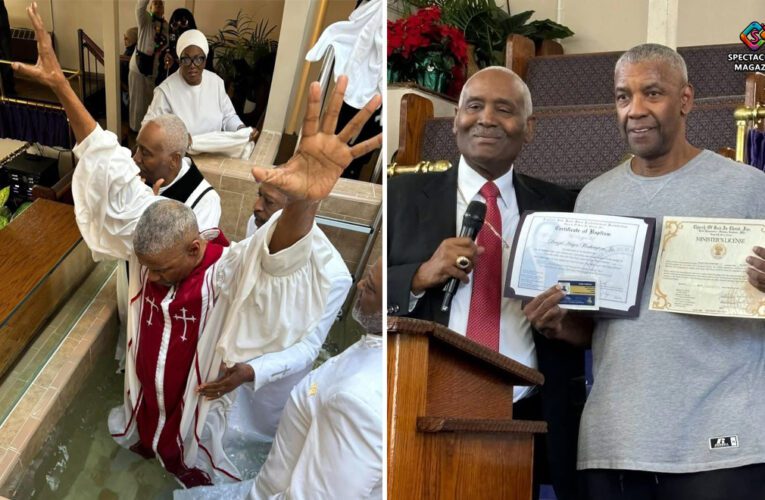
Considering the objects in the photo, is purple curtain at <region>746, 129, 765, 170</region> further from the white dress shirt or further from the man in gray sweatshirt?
the white dress shirt

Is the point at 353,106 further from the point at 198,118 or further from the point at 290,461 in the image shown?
the point at 290,461

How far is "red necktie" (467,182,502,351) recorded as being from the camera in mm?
1640

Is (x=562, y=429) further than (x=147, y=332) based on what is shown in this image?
No

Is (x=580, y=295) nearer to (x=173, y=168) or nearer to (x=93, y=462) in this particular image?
(x=173, y=168)

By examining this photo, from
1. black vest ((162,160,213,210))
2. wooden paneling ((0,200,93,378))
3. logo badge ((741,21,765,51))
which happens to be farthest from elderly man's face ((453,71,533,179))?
logo badge ((741,21,765,51))

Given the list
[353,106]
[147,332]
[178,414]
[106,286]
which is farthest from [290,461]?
→ [353,106]

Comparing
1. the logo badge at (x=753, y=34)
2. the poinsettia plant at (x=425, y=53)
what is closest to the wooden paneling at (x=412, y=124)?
the poinsettia plant at (x=425, y=53)

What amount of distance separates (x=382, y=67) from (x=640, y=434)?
0.73 m

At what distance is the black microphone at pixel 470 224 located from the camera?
1.58 metres

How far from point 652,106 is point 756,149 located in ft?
1.41

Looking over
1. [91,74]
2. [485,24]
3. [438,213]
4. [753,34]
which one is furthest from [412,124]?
[753,34]

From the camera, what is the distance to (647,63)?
5.17 feet

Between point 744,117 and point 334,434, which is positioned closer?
point 334,434

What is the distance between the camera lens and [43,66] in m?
1.85
